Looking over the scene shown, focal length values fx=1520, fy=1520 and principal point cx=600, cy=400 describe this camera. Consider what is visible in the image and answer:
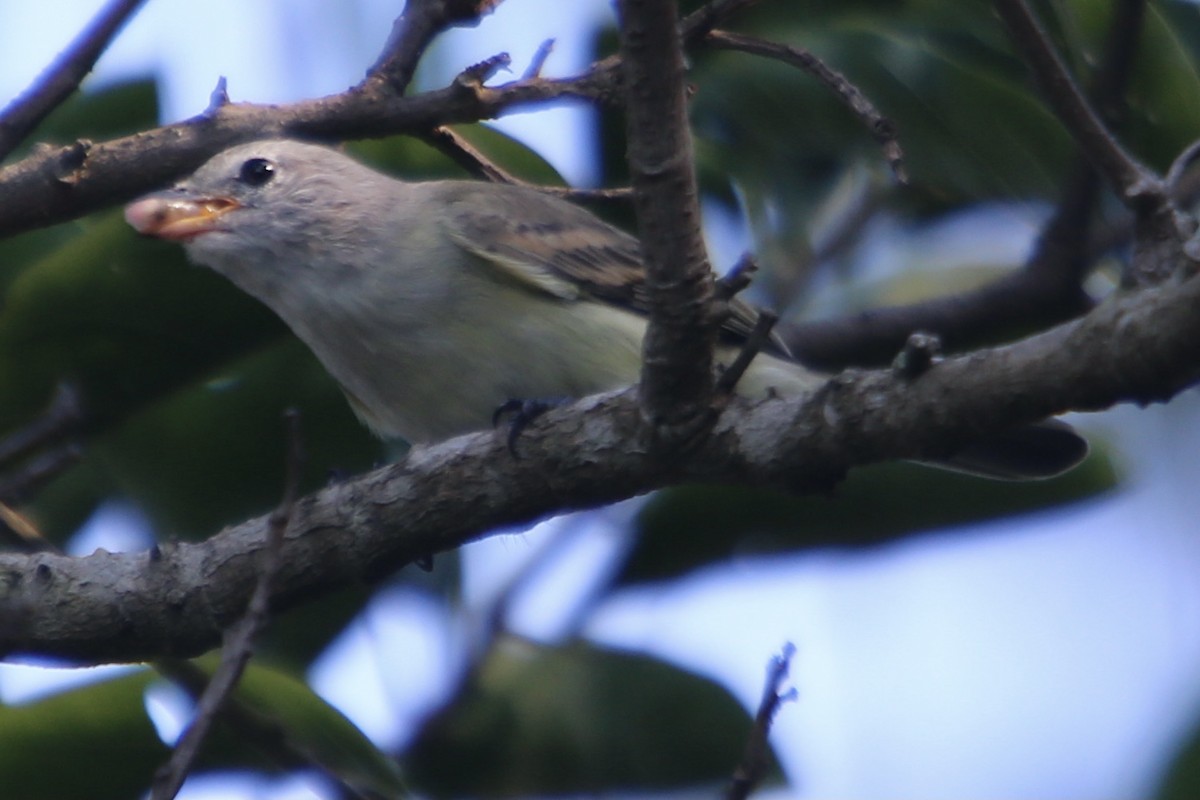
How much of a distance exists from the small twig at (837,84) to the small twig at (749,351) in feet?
1.85

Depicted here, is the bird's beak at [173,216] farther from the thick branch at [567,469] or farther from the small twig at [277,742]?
the small twig at [277,742]

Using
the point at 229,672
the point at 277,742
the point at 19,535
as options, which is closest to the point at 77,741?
the point at 277,742

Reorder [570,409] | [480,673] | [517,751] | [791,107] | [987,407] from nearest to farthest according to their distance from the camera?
[987,407] → [570,409] → [517,751] → [480,673] → [791,107]

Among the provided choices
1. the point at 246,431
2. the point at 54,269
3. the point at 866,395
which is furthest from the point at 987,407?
the point at 54,269

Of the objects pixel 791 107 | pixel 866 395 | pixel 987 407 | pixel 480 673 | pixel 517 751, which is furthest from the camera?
pixel 791 107

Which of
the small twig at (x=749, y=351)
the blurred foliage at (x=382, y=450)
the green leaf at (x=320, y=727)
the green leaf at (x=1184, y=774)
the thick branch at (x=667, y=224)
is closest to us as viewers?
the thick branch at (x=667, y=224)

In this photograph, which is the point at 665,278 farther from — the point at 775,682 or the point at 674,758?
the point at 674,758

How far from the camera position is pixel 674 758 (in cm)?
435

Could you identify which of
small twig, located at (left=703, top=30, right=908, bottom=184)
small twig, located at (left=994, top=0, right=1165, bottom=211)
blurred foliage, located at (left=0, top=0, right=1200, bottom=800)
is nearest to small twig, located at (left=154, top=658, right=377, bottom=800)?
blurred foliage, located at (left=0, top=0, right=1200, bottom=800)

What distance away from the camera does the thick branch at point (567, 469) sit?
2.70m

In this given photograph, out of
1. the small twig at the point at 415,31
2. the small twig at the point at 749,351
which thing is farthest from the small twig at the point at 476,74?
the small twig at the point at 749,351

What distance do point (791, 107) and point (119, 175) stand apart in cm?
247

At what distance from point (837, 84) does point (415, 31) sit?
118cm

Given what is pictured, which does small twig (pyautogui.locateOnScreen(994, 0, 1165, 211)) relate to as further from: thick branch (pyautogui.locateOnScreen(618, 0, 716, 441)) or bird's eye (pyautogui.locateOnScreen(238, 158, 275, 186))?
bird's eye (pyautogui.locateOnScreen(238, 158, 275, 186))
